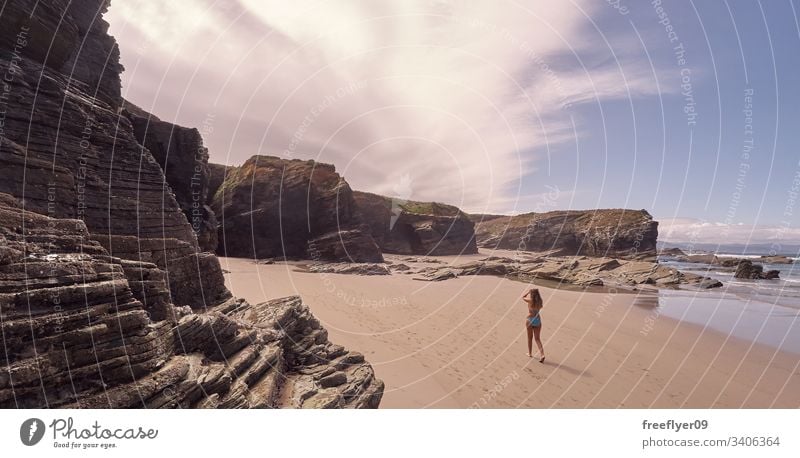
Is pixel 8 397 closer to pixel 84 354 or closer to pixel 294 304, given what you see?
pixel 84 354

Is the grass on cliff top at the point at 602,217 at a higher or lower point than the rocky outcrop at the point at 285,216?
higher

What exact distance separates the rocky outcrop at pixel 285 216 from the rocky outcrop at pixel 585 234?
70.1m

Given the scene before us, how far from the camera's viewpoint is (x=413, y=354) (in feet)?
39.7

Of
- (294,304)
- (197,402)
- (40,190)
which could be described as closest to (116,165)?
(40,190)

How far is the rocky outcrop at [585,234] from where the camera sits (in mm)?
83125

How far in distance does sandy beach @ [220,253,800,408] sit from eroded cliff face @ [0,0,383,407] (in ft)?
10.7

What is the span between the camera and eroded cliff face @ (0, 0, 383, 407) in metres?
4.15

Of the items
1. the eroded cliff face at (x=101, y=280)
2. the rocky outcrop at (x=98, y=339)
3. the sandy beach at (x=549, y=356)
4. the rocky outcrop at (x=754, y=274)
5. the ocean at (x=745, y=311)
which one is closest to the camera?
the rocky outcrop at (x=98, y=339)

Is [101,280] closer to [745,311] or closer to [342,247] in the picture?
[745,311]

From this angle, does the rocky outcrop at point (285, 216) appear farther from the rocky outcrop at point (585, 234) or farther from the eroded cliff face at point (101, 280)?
the rocky outcrop at point (585, 234)

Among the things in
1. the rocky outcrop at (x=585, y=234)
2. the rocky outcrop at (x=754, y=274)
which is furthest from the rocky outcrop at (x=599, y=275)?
the rocky outcrop at (x=585, y=234)

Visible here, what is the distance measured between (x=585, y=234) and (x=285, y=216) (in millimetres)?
92235

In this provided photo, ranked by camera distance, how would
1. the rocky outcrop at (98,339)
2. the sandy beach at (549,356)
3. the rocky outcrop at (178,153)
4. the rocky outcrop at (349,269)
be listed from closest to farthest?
the rocky outcrop at (98,339) < the sandy beach at (549,356) < the rocky outcrop at (178,153) < the rocky outcrop at (349,269)

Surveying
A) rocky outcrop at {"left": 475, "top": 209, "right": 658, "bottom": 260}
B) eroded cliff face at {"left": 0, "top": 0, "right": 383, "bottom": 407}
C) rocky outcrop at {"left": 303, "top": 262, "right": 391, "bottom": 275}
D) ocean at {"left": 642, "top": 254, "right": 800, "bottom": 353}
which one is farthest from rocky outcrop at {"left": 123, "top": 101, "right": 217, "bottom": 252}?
rocky outcrop at {"left": 475, "top": 209, "right": 658, "bottom": 260}
